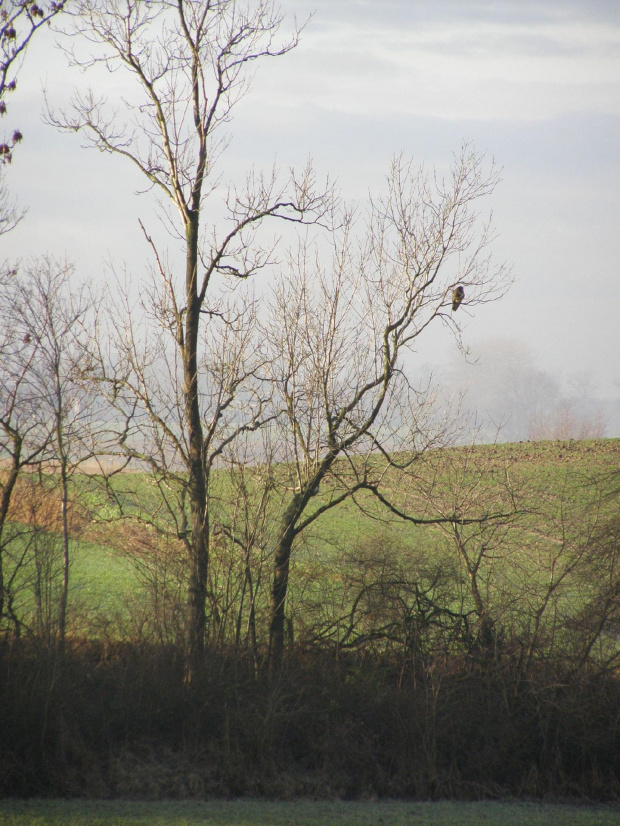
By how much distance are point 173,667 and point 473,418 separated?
647cm

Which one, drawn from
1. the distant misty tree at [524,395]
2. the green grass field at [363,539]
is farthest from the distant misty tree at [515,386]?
the green grass field at [363,539]

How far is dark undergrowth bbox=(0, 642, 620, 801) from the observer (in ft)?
27.3

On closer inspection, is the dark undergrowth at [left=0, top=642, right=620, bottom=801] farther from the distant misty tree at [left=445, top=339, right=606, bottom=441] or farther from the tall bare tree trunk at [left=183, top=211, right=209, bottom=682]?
the distant misty tree at [left=445, top=339, right=606, bottom=441]

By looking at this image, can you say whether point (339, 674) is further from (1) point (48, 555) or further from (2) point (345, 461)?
(1) point (48, 555)

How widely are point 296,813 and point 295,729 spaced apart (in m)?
1.90

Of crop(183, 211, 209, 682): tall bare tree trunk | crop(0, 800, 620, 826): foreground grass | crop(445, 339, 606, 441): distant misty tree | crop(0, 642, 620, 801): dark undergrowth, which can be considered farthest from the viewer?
crop(445, 339, 606, 441): distant misty tree

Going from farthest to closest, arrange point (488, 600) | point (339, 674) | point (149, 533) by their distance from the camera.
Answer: point (149, 533), point (488, 600), point (339, 674)

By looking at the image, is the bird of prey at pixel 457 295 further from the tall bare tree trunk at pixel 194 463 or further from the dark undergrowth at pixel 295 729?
the dark undergrowth at pixel 295 729

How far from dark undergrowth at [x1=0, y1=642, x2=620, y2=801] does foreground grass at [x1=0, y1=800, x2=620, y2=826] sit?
20.2 inches

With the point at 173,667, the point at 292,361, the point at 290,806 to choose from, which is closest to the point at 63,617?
the point at 173,667

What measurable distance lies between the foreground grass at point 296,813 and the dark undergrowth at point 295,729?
51 centimetres

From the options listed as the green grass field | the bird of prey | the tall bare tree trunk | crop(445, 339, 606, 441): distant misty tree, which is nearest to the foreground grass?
the tall bare tree trunk

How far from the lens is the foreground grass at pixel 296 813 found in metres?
6.85

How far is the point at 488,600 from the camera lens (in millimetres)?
11758
